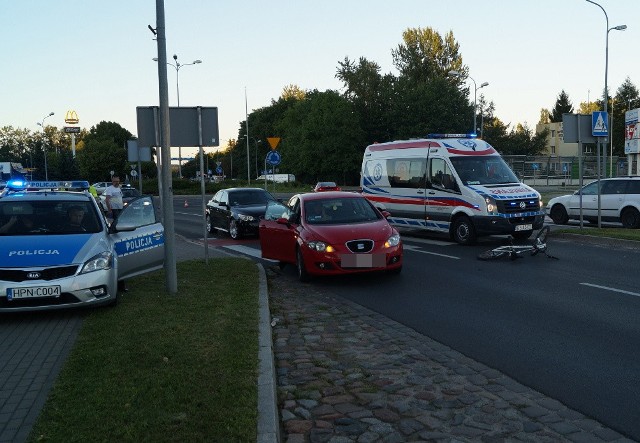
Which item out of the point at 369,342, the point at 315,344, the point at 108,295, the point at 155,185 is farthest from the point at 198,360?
the point at 155,185

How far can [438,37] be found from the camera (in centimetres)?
7700

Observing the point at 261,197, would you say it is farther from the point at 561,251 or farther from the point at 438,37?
the point at 438,37

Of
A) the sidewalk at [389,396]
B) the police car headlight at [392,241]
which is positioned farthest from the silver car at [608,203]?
the sidewalk at [389,396]

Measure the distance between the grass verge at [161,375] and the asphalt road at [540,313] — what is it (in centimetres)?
231

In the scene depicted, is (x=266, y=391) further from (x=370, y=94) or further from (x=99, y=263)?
(x=370, y=94)

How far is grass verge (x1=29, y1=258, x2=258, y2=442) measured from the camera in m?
4.14

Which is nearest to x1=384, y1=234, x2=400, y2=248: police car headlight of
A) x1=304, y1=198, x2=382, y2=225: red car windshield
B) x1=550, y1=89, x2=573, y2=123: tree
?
x1=304, y1=198, x2=382, y2=225: red car windshield

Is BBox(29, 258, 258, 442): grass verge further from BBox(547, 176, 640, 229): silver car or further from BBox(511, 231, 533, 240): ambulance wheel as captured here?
BBox(547, 176, 640, 229): silver car

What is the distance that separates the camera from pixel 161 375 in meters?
5.24

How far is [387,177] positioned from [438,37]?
207 ft

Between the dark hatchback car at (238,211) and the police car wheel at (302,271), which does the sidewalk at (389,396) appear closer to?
the police car wheel at (302,271)

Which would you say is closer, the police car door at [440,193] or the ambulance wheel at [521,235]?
the ambulance wheel at [521,235]

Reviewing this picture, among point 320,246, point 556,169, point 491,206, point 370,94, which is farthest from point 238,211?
point 370,94

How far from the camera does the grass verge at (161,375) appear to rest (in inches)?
163
